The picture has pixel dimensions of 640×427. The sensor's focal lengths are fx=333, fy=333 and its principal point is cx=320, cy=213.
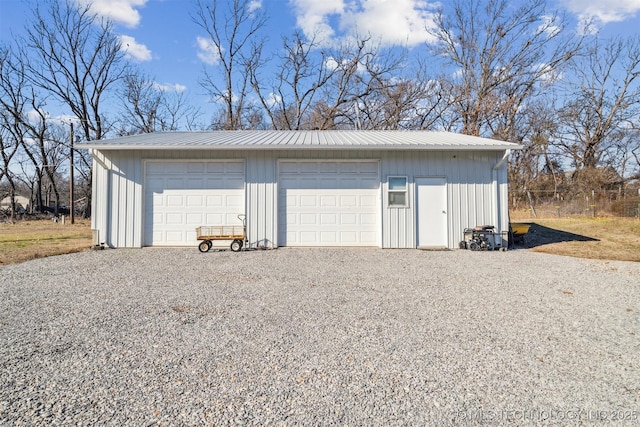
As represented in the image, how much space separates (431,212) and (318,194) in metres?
2.94

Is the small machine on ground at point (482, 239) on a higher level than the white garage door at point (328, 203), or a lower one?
lower

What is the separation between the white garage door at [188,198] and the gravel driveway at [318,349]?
320cm

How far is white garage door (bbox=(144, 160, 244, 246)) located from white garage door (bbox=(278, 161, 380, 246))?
1.23 m

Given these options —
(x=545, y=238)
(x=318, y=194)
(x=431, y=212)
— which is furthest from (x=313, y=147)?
(x=545, y=238)

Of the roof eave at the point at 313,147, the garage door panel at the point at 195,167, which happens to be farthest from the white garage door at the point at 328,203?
the garage door panel at the point at 195,167

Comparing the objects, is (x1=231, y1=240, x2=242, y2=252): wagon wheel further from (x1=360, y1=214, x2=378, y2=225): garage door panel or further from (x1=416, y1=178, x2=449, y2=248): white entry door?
(x1=416, y1=178, x2=449, y2=248): white entry door

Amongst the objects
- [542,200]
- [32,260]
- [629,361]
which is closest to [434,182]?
[629,361]

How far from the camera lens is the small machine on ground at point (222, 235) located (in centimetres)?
793

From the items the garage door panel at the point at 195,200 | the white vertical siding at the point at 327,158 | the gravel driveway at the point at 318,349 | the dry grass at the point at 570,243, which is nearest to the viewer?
the gravel driveway at the point at 318,349

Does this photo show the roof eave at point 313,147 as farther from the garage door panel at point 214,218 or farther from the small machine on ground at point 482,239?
the small machine on ground at point 482,239

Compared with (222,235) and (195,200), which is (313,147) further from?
(195,200)

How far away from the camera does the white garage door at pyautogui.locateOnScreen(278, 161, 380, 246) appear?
856 cm

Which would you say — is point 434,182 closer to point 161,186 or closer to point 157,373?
point 161,186

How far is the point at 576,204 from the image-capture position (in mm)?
15797
